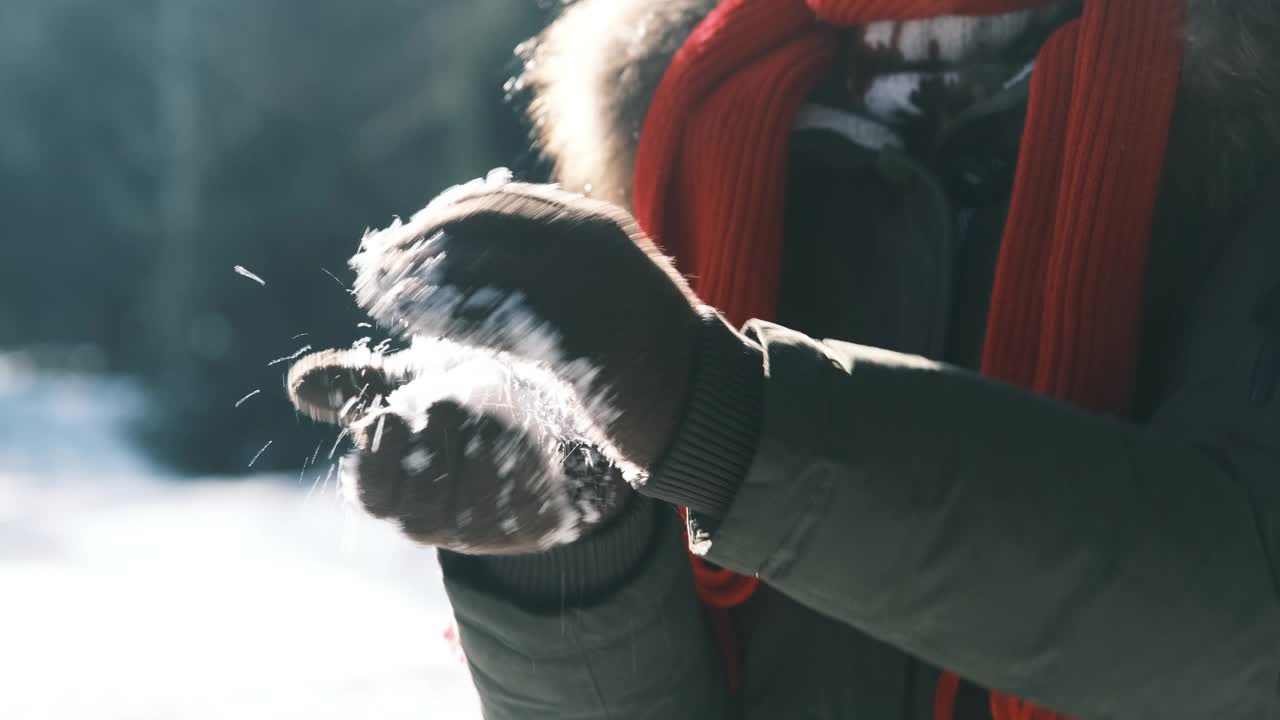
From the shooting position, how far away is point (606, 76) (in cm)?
83

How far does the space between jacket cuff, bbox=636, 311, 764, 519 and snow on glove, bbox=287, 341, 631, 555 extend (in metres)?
0.06

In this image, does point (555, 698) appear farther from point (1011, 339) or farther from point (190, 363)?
point (190, 363)

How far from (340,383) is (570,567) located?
0.58 feet

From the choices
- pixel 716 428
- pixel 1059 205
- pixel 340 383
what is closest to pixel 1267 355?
pixel 1059 205

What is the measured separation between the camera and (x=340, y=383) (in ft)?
2.06

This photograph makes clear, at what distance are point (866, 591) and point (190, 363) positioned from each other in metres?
3.58

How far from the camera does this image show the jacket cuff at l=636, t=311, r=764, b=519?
1.42 feet

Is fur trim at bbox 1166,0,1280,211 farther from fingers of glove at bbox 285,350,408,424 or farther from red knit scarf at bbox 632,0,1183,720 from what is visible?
fingers of glove at bbox 285,350,408,424

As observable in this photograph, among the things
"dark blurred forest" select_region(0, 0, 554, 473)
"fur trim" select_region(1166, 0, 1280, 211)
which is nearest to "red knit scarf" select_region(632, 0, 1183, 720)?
"fur trim" select_region(1166, 0, 1280, 211)

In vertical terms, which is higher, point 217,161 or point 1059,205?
point 217,161

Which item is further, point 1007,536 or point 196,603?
point 196,603

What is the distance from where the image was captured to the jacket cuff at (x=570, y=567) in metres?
0.63

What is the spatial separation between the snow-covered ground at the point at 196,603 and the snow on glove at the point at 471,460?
4.56 ft

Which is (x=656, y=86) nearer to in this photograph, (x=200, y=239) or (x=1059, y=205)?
(x=1059, y=205)
